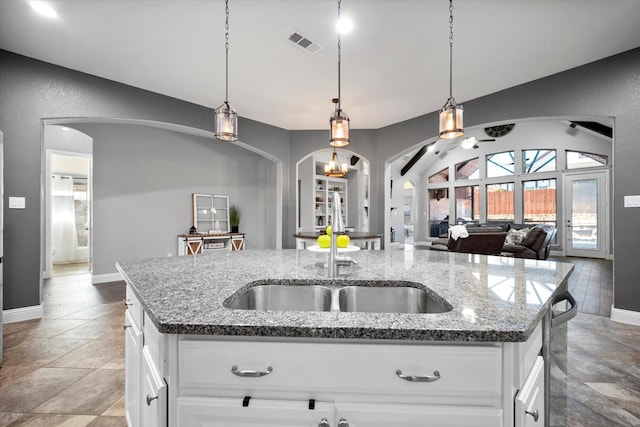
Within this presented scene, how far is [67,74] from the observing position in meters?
3.30

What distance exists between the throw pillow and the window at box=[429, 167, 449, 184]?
5.04 meters

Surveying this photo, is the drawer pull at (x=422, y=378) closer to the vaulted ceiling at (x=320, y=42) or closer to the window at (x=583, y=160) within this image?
the vaulted ceiling at (x=320, y=42)

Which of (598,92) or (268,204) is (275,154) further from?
(598,92)

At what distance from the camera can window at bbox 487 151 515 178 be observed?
9031 millimetres

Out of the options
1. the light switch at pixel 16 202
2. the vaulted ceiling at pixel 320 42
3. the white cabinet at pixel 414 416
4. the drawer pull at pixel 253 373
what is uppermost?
the vaulted ceiling at pixel 320 42

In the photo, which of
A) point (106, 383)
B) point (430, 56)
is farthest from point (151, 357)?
point (430, 56)

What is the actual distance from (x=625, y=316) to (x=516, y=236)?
294 centimetres

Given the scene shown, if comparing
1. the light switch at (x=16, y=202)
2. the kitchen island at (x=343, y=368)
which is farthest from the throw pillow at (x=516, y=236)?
the light switch at (x=16, y=202)

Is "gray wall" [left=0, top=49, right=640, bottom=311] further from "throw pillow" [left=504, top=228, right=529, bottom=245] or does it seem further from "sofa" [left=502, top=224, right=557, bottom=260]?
"throw pillow" [left=504, top=228, right=529, bottom=245]

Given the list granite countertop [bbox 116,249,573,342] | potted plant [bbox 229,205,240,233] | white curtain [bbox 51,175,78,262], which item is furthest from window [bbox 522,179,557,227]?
white curtain [bbox 51,175,78,262]

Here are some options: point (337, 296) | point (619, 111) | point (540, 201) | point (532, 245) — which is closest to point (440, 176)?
point (540, 201)

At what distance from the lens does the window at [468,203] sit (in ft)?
32.5

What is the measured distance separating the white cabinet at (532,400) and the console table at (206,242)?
16.8ft

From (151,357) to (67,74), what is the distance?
3.79 metres
